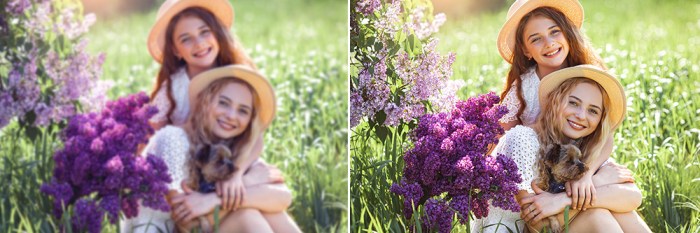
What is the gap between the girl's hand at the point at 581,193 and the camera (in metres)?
4.00

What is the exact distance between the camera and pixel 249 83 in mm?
3912

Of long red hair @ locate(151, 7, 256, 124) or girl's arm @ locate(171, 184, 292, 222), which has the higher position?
long red hair @ locate(151, 7, 256, 124)

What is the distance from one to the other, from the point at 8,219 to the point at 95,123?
579 mm

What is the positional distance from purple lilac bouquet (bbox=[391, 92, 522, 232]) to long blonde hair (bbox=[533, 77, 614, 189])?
0.43 ft

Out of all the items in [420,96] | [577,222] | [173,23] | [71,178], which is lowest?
[577,222]

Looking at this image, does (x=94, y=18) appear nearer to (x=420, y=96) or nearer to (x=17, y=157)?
(x=17, y=157)

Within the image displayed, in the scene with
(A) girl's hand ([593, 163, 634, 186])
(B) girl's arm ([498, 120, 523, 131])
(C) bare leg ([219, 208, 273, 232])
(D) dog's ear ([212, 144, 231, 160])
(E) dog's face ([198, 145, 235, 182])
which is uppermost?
(B) girl's arm ([498, 120, 523, 131])

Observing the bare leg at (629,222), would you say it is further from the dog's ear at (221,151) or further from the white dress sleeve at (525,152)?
the dog's ear at (221,151)

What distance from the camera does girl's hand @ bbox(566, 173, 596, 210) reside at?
13.1 ft

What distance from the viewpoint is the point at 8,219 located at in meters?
4.09

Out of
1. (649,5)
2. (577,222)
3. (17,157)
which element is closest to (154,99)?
(17,157)

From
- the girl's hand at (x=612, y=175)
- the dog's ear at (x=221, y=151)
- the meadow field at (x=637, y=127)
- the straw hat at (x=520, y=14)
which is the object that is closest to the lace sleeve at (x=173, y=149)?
the dog's ear at (x=221, y=151)

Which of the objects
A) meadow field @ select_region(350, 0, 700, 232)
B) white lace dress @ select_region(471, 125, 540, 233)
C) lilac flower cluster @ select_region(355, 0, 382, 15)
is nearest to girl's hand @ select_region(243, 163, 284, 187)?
meadow field @ select_region(350, 0, 700, 232)

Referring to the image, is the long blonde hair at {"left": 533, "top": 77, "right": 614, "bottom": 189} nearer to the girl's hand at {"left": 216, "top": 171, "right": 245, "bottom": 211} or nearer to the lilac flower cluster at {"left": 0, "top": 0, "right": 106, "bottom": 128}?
the girl's hand at {"left": 216, "top": 171, "right": 245, "bottom": 211}
